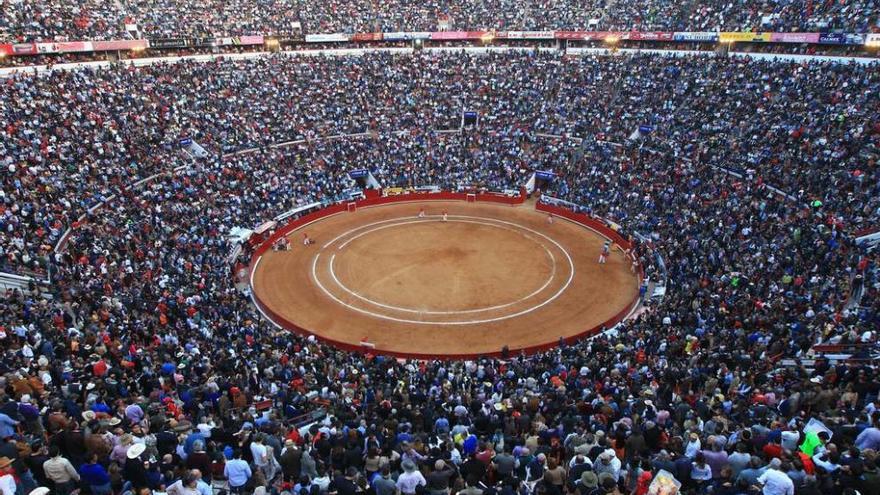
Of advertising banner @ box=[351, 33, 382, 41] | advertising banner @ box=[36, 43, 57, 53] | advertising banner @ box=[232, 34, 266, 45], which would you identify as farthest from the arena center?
advertising banner @ box=[232, 34, 266, 45]

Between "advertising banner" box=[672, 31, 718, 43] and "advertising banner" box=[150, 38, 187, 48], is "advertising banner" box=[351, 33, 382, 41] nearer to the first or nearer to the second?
"advertising banner" box=[150, 38, 187, 48]

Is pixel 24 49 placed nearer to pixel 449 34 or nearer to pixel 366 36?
pixel 366 36

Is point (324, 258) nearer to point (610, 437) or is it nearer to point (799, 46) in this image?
point (610, 437)

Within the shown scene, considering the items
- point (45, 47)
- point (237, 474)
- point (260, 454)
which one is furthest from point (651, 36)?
point (237, 474)

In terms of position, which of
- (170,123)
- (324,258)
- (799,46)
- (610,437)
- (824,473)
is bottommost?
(324,258)

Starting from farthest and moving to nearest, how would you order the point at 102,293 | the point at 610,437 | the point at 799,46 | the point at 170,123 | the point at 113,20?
the point at 113,20
the point at 799,46
the point at 170,123
the point at 102,293
the point at 610,437

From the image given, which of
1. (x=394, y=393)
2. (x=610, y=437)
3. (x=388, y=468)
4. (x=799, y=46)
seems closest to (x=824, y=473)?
(x=610, y=437)

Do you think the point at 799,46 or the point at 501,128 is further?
the point at 501,128
